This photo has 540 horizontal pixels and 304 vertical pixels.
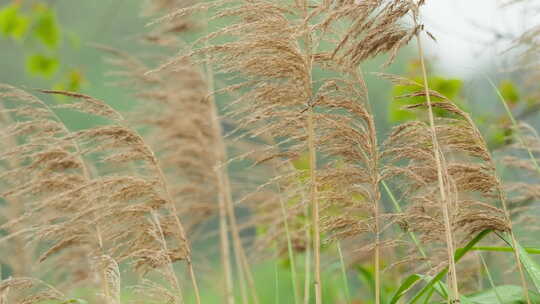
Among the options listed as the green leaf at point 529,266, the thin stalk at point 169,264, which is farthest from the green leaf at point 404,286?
the thin stalk at point 169,264

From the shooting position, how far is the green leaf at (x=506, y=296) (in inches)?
119

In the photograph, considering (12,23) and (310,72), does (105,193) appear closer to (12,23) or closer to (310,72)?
(310,72)

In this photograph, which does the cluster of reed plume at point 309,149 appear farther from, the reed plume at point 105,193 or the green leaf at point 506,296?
the green leaf at point 506,296

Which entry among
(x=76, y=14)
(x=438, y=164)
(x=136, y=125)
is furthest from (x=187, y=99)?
(x=76, y=14)

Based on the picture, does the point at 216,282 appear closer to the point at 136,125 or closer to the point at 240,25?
the point at 136,125

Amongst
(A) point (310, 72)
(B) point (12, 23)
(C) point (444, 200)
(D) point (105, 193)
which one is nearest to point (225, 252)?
(D) point (105, 193)

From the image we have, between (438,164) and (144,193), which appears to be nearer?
(438,164)

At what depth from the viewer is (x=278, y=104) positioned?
2.73m

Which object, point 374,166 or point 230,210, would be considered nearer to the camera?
point 374,166

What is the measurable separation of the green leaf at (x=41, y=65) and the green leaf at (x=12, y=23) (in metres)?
0.53

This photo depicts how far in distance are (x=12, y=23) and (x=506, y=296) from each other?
512cm

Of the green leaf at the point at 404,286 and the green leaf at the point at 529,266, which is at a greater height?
the green leaf at the point at 529,266

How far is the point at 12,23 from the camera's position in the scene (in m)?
7.05

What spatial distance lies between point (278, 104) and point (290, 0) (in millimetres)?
352
